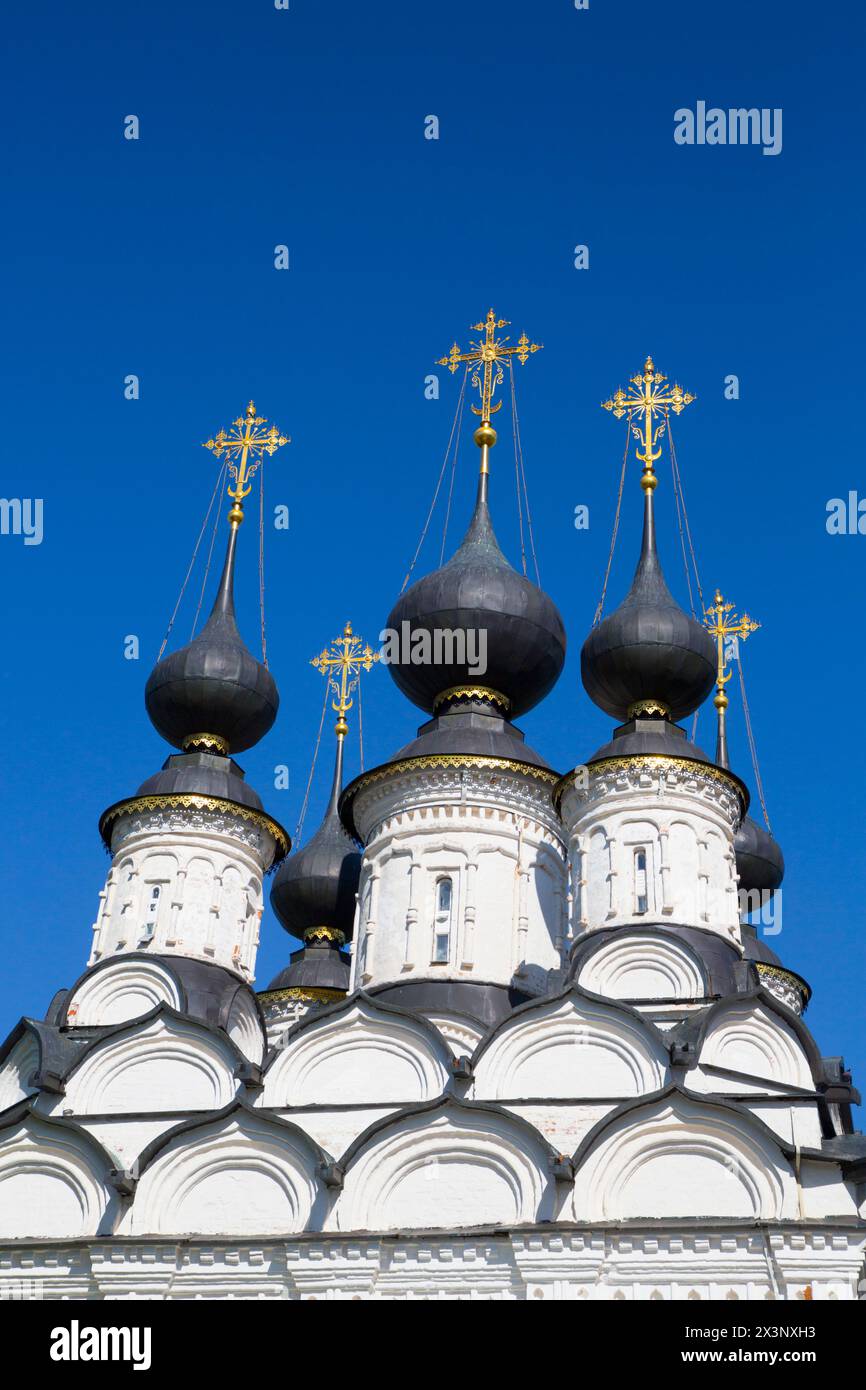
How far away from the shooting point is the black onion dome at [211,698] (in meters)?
17.5

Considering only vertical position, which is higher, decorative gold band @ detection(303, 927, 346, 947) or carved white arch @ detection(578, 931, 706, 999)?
decorative gold band @ detection(303, 927, 346, 947)

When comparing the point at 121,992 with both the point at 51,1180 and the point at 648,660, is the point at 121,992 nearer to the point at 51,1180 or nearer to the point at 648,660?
the point at 51,1180

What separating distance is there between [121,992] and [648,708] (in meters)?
6.10

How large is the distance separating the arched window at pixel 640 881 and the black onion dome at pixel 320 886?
6722 millimetres

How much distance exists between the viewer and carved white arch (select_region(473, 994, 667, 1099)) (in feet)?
41.5

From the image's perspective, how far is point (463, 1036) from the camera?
14.2 metres

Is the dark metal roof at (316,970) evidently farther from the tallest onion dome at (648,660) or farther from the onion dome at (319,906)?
the tallest onion dome at (648,660)

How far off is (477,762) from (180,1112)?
15.7ft

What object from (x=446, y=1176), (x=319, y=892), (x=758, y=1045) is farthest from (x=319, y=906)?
(x=446, y=1176)

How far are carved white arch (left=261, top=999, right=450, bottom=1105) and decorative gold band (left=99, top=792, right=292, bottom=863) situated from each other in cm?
395

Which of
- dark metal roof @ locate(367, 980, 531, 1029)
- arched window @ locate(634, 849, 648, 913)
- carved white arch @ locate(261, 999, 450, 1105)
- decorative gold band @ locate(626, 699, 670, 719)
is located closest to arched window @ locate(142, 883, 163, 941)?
dark metal roof @ locate(367, 980, 531, 1029)

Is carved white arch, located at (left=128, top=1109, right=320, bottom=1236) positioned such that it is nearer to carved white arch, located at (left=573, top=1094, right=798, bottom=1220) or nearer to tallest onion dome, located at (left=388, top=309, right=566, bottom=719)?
carved white arch, located at (left=573, top=1094, right=798, bottom=1220)

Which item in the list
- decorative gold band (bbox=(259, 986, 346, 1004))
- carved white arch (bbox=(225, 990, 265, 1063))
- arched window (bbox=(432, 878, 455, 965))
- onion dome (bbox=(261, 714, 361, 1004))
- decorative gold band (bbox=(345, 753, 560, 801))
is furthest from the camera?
onion dome (bbox=(261, 714, 361, 1004))
